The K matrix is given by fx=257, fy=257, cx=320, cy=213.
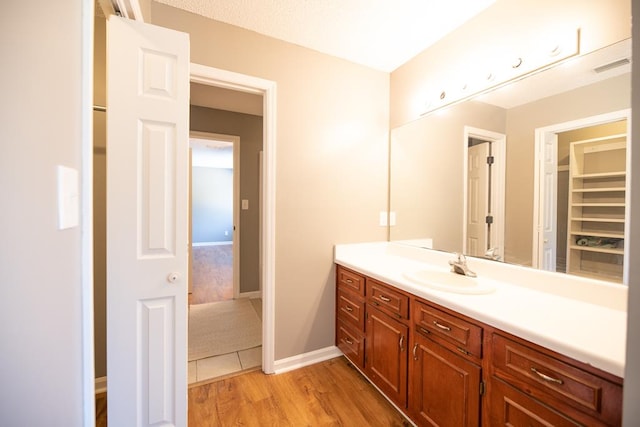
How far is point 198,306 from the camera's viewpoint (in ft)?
10.1

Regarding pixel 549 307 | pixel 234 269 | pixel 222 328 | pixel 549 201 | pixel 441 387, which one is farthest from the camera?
pixel 234 269

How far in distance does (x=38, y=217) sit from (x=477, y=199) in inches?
79.8

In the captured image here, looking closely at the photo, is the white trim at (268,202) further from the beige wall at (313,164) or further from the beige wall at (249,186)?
the beige wall at (249,186)

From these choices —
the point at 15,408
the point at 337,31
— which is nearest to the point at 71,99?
the point at 15,408

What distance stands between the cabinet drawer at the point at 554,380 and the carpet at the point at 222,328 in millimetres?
1913

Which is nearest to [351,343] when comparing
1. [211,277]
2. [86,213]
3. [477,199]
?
[477,199]

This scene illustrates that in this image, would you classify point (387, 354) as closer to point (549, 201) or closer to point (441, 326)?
point (441, 326)

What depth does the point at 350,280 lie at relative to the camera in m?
1.91

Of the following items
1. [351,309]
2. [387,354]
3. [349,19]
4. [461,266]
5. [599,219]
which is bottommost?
[387,354]

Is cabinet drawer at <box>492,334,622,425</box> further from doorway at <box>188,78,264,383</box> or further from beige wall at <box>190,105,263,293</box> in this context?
beige wall at <box>190,105,263,293</box>

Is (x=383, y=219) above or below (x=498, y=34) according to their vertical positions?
below

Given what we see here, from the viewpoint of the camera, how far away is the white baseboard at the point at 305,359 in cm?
192

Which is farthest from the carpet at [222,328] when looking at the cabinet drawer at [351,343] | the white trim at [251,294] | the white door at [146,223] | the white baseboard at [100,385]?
the white door at [146,223]

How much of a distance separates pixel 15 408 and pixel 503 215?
79.3 inches
